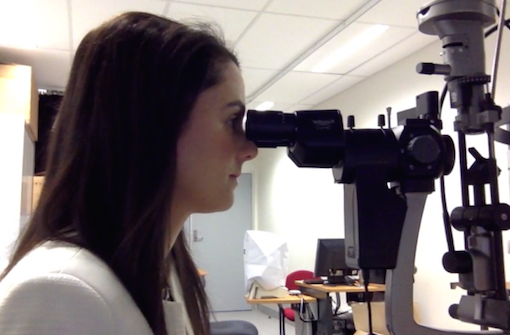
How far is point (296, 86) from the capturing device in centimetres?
462

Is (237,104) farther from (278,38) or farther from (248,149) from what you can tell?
(278,38)

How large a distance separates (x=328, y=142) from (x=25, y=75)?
3394 mm

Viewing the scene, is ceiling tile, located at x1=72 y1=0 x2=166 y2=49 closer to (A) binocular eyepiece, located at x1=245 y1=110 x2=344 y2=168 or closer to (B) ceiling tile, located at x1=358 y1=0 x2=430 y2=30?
(B) ceiling tile, located at x1=358 y1=0 x2=430 y2=30

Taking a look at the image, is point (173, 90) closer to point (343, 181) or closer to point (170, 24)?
point (170, 24)

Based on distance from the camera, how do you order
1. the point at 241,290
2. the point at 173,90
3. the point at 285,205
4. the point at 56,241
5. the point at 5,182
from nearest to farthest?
the point at 56,241 → the point at 173,90 → the point at 5,182 → the point at 285,205 → the point at 241,290

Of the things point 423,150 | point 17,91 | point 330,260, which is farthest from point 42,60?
point 423,150

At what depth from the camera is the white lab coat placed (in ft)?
1.53

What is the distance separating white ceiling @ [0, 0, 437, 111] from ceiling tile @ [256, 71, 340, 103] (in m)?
0.03

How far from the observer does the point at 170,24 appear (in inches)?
28.4

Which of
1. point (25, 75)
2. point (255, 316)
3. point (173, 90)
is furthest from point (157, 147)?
point (255, 316)

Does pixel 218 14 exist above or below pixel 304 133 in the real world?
above

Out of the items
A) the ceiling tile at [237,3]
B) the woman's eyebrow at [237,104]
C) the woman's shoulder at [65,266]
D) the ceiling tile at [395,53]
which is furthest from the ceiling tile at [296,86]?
the woman's shoulder at [65,266]

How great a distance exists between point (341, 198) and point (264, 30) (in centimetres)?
185

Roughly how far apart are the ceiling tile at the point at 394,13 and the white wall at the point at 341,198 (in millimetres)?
370
